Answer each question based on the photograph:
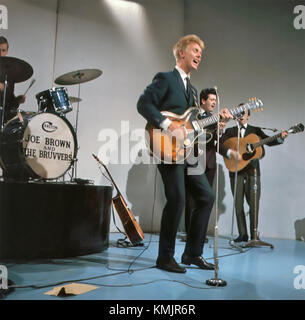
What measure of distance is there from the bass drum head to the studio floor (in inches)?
33.1

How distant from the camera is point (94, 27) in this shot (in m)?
5.21

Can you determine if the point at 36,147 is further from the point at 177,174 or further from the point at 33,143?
the point at 177,174

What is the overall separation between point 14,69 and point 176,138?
6.34ft

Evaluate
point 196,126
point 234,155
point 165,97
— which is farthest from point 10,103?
point 234,155

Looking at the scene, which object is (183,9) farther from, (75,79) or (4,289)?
(4,289)

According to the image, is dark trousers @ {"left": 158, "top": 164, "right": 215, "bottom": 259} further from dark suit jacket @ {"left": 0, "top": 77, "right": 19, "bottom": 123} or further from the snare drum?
dark suit jacket @ {"left": 0, "top": 77, "right": 19, "bottom": 123}

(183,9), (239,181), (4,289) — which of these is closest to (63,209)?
(4,289)

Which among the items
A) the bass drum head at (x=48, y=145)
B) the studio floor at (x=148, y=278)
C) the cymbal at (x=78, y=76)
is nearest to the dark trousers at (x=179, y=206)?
the studio floor at (x=148, y=278)

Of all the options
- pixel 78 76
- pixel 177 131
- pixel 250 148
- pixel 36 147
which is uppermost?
pixel 78 76

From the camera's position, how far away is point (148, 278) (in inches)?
95.3

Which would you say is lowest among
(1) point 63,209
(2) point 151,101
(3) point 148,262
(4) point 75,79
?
(3) point 148,262

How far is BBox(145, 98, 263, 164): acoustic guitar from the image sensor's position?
8.84ft

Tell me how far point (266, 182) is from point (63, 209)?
11.3ft

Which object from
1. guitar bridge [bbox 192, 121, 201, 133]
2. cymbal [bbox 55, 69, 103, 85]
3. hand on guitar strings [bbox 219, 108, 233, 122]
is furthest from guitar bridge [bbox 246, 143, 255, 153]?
cymbal [bbox 55, 69, 103, 85]
